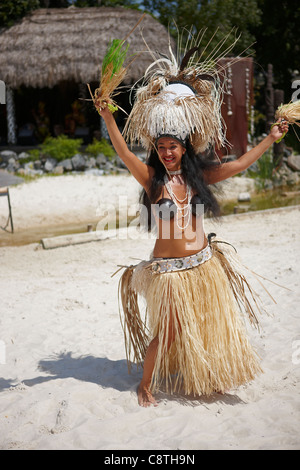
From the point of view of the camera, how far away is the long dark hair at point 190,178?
2.61 metres

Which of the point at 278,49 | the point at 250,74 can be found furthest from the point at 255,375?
the point at 278,49

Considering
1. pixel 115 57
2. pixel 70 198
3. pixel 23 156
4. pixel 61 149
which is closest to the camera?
pixel 115 57

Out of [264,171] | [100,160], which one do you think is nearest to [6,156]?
[100,160]

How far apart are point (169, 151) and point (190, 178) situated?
177mm

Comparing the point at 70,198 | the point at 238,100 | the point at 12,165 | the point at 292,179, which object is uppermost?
the point at 238,100

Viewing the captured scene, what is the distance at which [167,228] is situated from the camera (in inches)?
102

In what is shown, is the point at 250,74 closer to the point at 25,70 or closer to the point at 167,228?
the point at 25,70

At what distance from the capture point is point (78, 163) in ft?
36.4

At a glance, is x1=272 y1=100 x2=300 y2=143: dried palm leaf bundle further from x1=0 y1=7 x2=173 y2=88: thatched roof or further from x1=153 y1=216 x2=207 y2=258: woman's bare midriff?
x1=0 y1=7 x2=173 y2=88: thatched roof

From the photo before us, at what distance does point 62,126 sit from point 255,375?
1234 cm

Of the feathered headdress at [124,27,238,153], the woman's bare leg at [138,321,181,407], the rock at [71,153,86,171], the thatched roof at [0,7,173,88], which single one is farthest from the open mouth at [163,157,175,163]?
the thatched roof at [0,7,173,88]

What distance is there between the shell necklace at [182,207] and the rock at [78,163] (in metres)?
8.70

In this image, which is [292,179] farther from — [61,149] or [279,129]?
[279,129]

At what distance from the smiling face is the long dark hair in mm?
56
